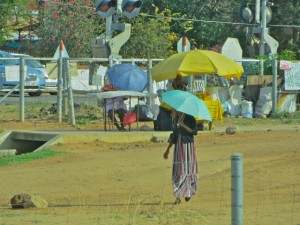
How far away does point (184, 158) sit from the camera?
13461 mm

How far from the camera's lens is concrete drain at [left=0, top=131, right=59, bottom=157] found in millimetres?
21438

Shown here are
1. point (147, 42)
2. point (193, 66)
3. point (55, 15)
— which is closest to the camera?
point (193, 66)

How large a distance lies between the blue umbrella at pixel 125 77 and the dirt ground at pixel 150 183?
7.31ft

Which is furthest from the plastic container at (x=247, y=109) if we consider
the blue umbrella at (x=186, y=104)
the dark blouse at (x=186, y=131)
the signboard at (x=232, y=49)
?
the blue umbrella at (x=186, y=104)

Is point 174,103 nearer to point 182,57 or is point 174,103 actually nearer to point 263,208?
point 263,208

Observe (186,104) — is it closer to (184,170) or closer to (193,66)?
(184,170)

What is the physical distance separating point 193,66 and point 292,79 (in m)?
6.79

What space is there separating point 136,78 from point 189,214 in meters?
11.6

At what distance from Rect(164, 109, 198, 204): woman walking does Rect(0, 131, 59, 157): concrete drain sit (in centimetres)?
799

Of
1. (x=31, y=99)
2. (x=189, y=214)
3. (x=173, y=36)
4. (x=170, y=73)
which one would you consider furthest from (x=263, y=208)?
(x=173, y=36)

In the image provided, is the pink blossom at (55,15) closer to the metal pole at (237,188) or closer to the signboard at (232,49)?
the signboard at (232,49)

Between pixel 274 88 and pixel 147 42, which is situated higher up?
pixel 147 42

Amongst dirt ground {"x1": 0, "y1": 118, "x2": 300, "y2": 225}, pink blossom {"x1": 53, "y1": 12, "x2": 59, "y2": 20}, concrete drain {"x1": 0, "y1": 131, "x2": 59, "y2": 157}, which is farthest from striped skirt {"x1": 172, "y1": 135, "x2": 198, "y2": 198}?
pink blossom {"x1": 53, "y1": 12, "x2": 59, "y2": 20}

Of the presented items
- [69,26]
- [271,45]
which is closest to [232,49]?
[271,45]
